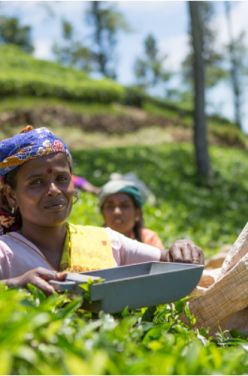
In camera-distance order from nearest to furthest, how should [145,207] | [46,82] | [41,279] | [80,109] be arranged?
[41,279]
[145,207]
[46,82]
[80,109]

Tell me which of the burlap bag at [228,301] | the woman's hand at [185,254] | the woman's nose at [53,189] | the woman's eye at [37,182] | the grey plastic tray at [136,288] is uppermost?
the woman's eye at [37,182]

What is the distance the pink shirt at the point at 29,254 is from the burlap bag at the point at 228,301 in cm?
32

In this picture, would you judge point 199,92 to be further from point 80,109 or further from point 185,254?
point 185,254

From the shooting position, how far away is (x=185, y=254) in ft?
5.76

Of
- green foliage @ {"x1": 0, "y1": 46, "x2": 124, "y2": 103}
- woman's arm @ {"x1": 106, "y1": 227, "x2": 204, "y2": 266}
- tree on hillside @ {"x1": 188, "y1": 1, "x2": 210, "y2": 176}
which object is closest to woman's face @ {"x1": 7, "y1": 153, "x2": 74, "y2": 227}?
woman's arm @ {"x1": 106, "y1": 227, "x2": 204, "y2": 266}

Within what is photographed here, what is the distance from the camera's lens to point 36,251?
184 centimetres

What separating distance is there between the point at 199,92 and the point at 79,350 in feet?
29.3

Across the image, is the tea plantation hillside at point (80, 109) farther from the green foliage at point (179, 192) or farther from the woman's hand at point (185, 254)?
the woman's hand at point (185, 254)

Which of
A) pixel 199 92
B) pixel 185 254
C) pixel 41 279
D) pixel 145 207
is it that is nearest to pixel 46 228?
pixel 41 279

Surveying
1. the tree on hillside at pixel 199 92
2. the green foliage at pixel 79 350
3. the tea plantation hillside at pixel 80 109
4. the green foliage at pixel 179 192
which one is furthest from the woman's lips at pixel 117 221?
the tea plantation hillside at pixel 80 109

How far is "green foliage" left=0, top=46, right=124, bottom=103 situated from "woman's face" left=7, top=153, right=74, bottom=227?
11.1 meters

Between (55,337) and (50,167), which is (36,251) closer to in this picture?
(50,167)

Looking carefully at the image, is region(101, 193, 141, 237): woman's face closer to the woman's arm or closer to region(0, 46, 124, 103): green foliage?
the woman's arm

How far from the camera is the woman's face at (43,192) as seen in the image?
6.11ft
